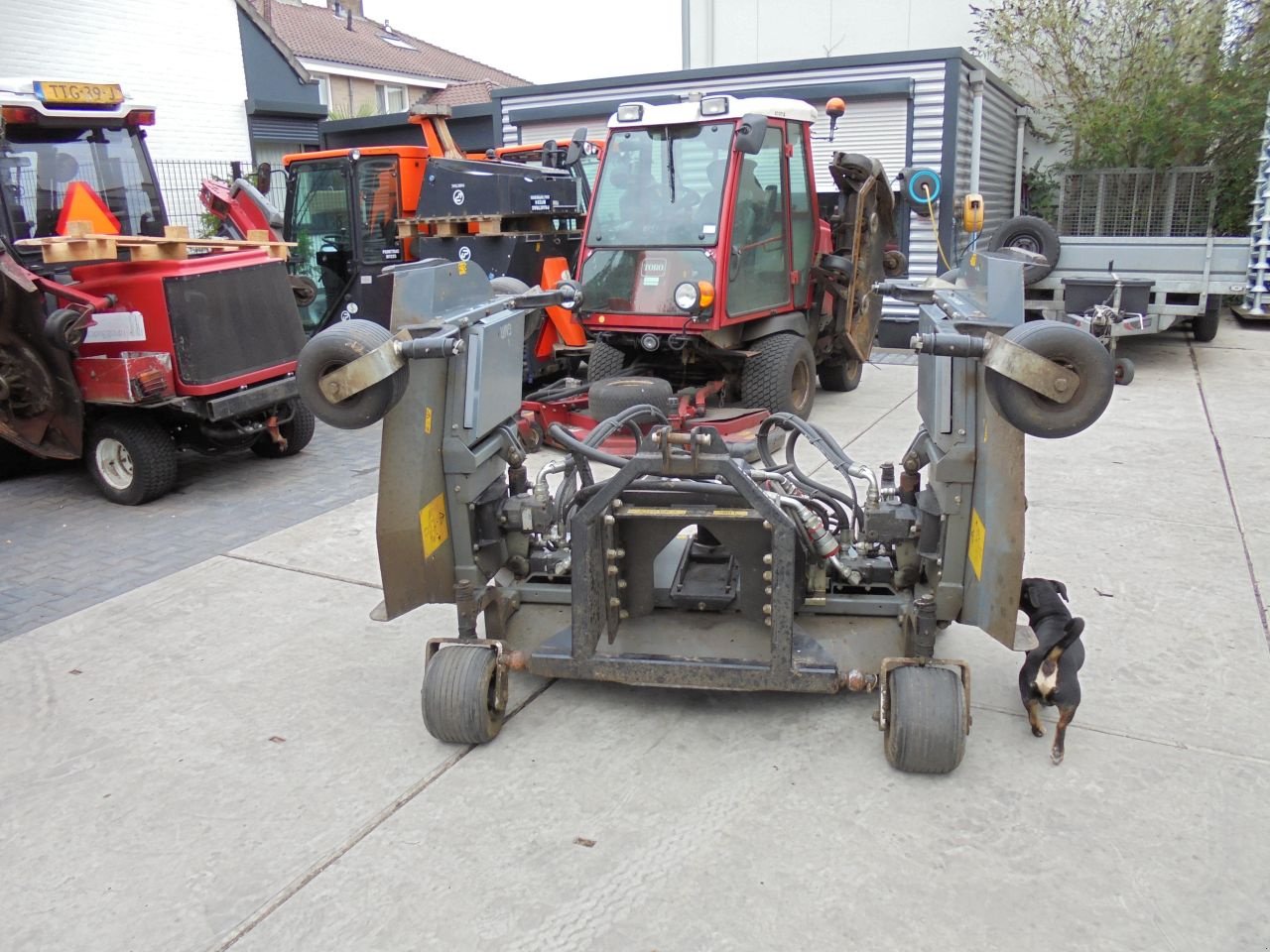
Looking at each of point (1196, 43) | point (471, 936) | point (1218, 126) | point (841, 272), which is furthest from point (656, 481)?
point (1196, 43)

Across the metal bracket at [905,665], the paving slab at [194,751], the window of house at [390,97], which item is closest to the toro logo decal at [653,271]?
the paving slab at [194,751]

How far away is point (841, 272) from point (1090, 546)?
360 cm

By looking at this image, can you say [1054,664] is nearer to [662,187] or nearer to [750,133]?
[750,133]

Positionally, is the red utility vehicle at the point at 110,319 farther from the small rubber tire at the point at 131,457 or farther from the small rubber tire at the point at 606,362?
the small rubber tire at the point at 606,362

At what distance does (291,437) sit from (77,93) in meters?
2.50

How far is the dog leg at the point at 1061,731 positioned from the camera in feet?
10.4

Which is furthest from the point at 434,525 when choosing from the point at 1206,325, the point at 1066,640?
the point at 1206,325

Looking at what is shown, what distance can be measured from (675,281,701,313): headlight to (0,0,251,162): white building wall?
11857mm

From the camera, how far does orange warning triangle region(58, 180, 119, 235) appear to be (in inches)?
255

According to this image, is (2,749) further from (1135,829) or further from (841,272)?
(841,272)

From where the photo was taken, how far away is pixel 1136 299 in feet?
30.9

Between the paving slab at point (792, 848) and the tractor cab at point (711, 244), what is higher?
the tractor cab at point (711, 244)

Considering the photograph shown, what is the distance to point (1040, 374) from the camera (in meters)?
2.69

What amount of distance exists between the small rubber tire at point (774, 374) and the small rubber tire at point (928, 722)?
4.15 metres
